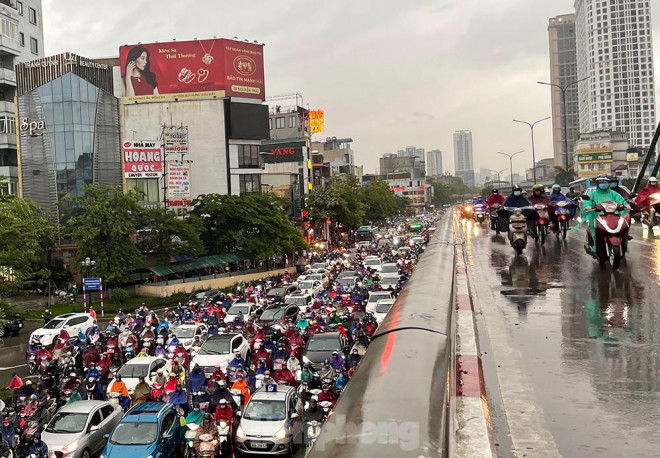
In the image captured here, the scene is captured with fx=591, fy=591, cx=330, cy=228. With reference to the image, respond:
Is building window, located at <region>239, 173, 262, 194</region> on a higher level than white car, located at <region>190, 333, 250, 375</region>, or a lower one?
higher

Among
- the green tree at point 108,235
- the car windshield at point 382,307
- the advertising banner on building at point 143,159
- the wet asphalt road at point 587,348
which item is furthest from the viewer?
the advertising banner on building at point 143,159

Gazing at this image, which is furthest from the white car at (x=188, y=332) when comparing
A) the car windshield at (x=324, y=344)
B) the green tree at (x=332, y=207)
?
the green tree at (x=332, y=207)

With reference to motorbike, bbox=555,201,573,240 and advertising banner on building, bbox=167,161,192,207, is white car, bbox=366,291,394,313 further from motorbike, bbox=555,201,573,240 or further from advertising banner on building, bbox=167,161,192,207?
advertising banner on building, bbox=167,161,192,207

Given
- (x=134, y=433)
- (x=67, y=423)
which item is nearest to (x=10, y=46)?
(x=67, y=423)

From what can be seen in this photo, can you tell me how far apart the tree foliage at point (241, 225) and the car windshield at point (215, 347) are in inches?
1135

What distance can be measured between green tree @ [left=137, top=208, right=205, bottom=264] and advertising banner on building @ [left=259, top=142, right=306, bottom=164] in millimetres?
38857

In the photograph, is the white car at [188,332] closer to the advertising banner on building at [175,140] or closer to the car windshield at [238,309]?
the car windshield at [238,309]

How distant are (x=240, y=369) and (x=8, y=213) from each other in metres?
16.8

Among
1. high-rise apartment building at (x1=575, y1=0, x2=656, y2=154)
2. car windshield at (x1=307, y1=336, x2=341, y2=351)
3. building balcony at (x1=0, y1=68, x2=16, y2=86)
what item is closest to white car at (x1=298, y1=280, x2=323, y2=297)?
car windshield at (x1=307, y1=336, x2=341, y2=351)

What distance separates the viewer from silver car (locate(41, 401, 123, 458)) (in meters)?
11.8

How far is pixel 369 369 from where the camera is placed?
12.6ft

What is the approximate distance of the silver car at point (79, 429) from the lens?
38.7ft

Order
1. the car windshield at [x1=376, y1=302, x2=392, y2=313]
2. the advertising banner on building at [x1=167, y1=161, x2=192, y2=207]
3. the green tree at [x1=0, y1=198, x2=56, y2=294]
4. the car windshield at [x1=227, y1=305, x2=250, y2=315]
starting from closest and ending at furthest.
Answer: the car windshield at [x1=376, y1=302, x2=392, y2=313]
the car windshield at [x1=227, y1=305, x2=250, y2=315]
the green tree at [x1=0, y1=198, x2=56, y2=294]
the advertising banner on building at [x1=167, y1=161, x2=192, y2=207]

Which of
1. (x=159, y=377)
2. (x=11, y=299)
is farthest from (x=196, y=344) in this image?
(x=11, y=299)
